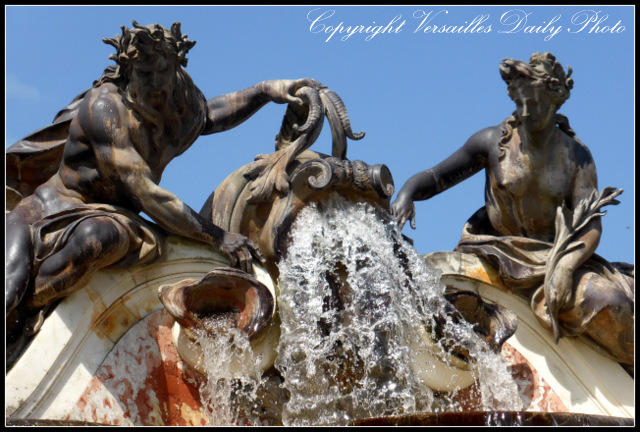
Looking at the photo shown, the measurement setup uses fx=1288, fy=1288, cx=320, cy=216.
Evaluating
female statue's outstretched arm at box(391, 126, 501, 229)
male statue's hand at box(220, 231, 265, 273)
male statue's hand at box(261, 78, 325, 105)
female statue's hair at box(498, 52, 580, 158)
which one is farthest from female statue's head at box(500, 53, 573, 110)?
male statue's hand at box(220, 231, 265, 273)

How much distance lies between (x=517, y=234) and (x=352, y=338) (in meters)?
1.52

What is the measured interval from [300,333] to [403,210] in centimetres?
128

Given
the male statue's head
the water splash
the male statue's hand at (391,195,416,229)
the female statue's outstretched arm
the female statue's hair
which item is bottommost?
the water splash

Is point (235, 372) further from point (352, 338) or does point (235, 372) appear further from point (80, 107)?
point (80, 107)

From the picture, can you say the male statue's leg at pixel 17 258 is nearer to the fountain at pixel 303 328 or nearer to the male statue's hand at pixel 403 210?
the fountain at pixel 303 328

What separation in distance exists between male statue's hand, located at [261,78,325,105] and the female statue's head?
1.08 meters

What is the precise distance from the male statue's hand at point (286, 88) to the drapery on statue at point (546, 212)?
826mm

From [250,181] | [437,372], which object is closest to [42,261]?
[250,181]

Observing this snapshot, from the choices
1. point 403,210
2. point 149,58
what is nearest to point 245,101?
point 149,58

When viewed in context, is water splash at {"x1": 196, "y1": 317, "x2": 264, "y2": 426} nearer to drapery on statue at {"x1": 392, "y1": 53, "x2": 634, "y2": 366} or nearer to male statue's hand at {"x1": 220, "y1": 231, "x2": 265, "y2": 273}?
male statue's hand at {"x1": 220, "y1": 231, "x2": 265, "y2": 273}

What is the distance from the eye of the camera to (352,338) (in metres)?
6.43

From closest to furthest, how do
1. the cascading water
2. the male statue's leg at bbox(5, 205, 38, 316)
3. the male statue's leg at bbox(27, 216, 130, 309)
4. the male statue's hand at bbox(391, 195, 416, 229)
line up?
1. the male statue's leg at bbox(5, 205, 38, 316)
2. the male statue's leg at bbox(27, 216, 130, 309)
3. the cascading water
4. the male statue's hand at bbox(391, 195, 416, 229)

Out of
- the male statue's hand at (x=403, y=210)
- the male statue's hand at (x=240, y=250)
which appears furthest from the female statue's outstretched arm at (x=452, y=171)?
the male statue's hand at (x=240, y=250)

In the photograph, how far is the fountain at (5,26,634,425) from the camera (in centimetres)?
625
